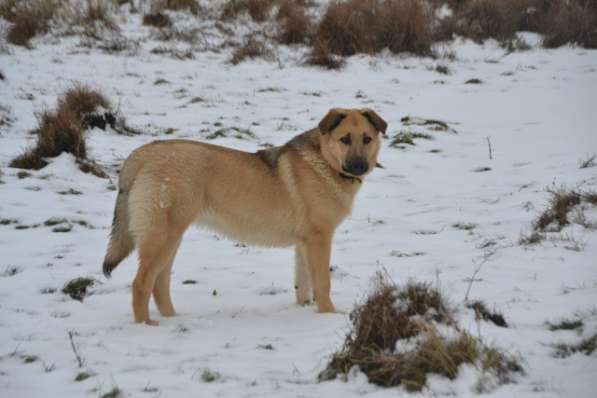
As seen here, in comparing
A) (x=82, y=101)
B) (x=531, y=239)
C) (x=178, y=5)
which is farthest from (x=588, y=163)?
(x=178, y=5)

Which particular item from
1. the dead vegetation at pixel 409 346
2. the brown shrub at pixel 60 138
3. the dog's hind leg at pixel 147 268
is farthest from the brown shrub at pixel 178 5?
the dead vegetation at pixel 409 346

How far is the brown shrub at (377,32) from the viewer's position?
13078 millimetres

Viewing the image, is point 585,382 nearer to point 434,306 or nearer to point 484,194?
point 434,306

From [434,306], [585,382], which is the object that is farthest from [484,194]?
[585,382]

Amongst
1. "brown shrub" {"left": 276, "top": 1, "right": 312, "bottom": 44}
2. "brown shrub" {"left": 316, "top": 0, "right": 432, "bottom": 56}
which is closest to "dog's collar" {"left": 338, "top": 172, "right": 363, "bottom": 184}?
"brown shrub" {"left": 316, "top": 0, "right": 432, "bottom": 56}

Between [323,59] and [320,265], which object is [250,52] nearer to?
[323,59]

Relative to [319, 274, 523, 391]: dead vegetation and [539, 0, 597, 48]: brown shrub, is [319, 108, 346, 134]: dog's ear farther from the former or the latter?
[539, 0, 597, 48]: brown shrub

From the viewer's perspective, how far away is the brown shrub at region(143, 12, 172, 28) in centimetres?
1458

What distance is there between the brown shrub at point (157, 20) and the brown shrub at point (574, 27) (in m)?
9.11

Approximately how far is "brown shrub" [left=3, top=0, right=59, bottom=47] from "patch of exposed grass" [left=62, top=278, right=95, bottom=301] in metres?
10.0

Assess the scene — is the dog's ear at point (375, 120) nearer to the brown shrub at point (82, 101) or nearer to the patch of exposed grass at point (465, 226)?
the patch of exposed grass at point (465, 226)

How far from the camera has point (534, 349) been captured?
3076mm

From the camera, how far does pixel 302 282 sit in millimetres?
4883

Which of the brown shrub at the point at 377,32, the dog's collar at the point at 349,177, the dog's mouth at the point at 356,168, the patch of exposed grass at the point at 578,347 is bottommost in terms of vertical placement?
the patch of exposed grass at the point at 578,347
